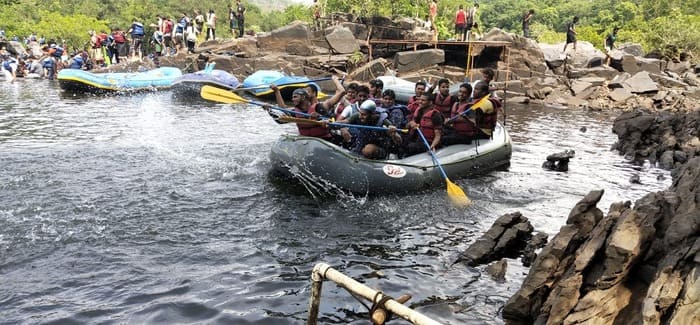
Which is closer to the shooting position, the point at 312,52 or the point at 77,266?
the point at 77,266

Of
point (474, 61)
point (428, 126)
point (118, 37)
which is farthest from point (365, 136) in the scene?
point (118, 37)

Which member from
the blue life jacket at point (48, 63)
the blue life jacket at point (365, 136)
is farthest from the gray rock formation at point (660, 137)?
the blue life jacket at point (48, 63)

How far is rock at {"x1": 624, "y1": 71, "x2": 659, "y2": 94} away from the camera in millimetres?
21242

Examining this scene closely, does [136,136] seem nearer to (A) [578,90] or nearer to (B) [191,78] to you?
(B) [191,78]

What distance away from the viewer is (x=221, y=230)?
705 cm

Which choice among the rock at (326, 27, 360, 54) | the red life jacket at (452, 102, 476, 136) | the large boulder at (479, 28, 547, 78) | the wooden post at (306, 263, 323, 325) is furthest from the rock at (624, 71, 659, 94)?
the wooden post at (306, 263, 323, 325)

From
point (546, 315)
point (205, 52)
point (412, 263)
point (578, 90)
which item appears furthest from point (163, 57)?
point (546, 315)

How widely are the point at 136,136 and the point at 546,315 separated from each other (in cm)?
1076

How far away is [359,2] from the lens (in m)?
28.4

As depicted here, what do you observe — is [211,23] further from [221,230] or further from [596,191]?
[596,191]

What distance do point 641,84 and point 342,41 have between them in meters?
12.4

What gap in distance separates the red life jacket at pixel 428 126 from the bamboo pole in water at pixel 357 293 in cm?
555

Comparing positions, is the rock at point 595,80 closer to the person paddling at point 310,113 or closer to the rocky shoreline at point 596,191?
the rocky shoreline at point 596,191

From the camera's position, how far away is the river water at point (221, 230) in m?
5.29
